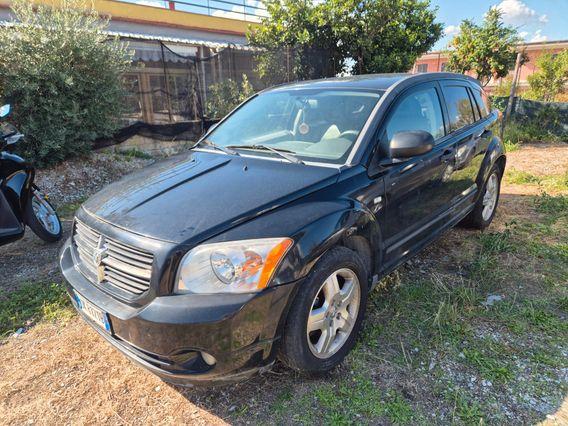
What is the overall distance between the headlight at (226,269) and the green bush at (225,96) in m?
8.62

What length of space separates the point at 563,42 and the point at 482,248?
112 ft

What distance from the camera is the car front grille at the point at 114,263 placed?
1929 millimetres

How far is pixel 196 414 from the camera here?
2131mm

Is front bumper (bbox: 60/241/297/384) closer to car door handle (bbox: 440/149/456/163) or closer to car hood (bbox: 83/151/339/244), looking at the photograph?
car hood (bbox: 83/151/339/244)

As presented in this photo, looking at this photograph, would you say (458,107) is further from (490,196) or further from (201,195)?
(201,195)

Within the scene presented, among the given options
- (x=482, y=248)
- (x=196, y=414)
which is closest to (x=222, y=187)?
(x=196, y=414)

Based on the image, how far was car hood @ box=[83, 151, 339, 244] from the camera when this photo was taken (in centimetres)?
198

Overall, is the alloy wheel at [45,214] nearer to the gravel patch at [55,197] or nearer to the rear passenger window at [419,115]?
the gravel patch at [55,197]

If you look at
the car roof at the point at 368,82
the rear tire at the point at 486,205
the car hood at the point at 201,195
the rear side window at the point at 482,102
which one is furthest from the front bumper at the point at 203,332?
the rear side window at the point at 482,102

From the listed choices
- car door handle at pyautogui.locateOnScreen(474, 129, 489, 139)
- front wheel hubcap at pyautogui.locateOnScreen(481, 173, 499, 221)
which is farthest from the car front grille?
front wheel hubcap at pyautogui.locateOnScreen(481, 173, 499, 221)

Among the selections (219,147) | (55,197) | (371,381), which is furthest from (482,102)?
(55,197)

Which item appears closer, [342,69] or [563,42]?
[342,69]

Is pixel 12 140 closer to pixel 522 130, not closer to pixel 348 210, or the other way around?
pixel 348 210

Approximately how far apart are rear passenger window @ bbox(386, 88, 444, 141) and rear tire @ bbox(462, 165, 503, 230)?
4.03 ft
